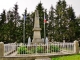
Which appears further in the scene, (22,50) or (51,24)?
(51,24)

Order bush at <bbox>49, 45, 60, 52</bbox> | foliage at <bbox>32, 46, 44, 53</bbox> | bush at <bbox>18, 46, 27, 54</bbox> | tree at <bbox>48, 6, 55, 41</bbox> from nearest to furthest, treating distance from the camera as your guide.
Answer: bush at <bbox>18, 46, 27, 54</bbox> → foliage at <bbox>32, 46, 44, 53</bbox> → bush at <bbox>49, 45, 60, 52</bbox> → tree at <bbox>48, 6, 55, 41</bbox>

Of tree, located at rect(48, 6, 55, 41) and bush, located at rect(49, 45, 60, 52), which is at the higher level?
tree, located at rect(48, 6, 55, 41)

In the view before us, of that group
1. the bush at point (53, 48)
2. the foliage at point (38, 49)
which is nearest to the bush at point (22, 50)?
the foliage at point (38, 49)

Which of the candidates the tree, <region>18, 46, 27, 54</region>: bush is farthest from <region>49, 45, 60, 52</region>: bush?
the tree

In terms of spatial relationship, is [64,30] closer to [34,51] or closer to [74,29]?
[74,29]

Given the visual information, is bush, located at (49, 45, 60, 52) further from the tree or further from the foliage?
the tree

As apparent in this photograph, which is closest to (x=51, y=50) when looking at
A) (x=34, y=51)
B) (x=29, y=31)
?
(x=34, y=51)

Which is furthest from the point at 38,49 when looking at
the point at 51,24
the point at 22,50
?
the point at 51,24

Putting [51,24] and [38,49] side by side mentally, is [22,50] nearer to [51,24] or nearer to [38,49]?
[38,49]

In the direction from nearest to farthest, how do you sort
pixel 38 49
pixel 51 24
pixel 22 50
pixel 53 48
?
pixel 22 50 → pixel 38 49 → pixel 53 48 → pixel 51 24

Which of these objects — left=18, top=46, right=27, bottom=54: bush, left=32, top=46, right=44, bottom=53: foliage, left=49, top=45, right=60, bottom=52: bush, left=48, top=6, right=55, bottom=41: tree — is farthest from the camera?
left=48, top=6, right=55, bottom=41: tree

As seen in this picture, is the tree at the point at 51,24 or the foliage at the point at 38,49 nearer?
the foliage at the point at 38,49

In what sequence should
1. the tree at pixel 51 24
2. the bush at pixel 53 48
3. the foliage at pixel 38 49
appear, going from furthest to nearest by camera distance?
the tree at pixel 51 24
the bush at pixel 53 48
the foliage at pixel 38 49

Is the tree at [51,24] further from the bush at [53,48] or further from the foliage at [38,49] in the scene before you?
the foliage at [38,49]
